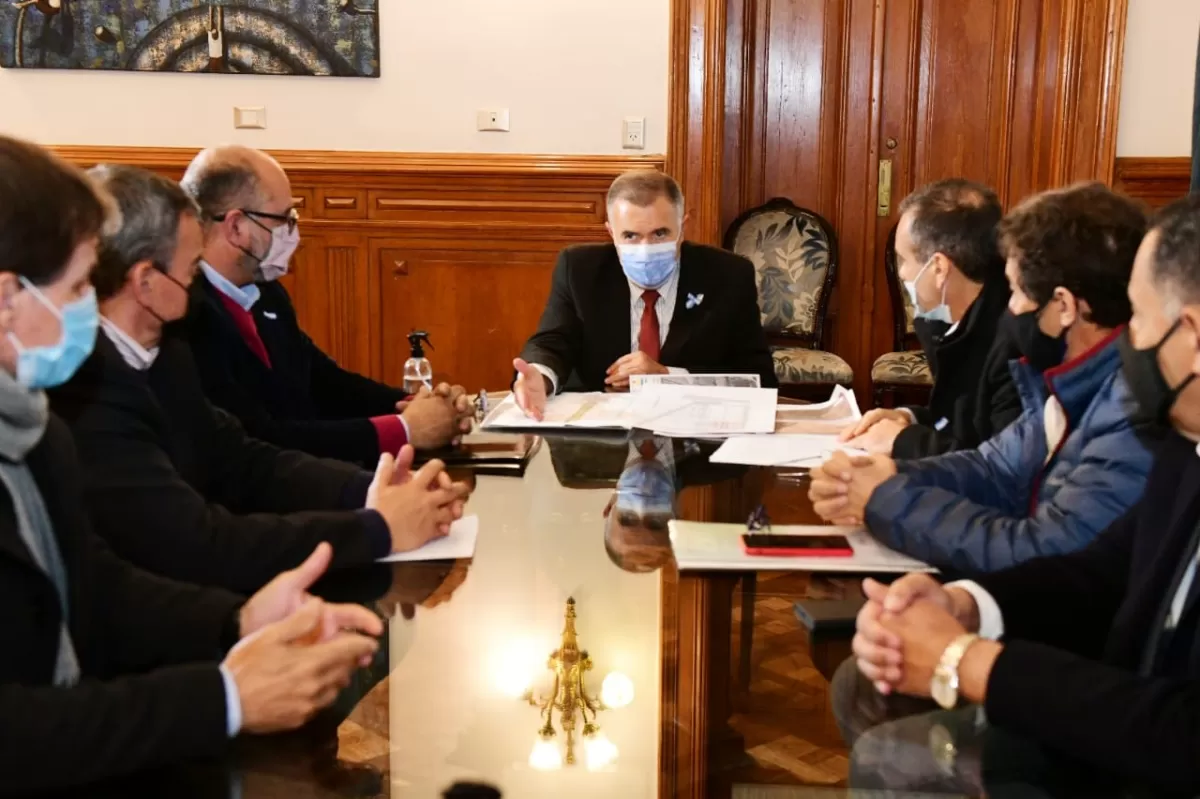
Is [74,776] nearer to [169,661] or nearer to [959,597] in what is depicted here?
[169,661]

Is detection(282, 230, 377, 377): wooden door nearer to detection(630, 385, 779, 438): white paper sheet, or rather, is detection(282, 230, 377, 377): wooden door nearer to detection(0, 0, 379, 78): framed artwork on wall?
detection(0, 0, 379, 78): framed artwork on wall

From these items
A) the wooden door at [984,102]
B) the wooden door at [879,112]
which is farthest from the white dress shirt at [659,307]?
the wooden door at [984,102]

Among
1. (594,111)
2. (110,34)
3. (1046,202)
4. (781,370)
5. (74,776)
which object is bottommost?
(781,370)

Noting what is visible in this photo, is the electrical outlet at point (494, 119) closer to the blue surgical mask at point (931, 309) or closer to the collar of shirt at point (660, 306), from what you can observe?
the collar of shirt at point (660, 306)

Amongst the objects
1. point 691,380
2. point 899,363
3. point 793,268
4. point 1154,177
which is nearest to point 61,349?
point 691,380

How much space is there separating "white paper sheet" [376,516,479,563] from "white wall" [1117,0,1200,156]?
4.09m

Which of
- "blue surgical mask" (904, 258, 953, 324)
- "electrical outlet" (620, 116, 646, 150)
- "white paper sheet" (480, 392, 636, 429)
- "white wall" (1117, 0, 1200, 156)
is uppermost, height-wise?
"white wall" (1117, 0, 1200, 156)

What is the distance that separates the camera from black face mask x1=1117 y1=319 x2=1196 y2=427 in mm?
1241

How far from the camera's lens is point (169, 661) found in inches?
48.7

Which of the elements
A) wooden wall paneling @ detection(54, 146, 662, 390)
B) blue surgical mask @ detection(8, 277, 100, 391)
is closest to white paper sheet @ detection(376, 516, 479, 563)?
blue surgical mask @ detection(8, 277, 100, 391)

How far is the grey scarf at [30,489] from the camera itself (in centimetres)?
108

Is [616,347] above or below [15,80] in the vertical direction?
below

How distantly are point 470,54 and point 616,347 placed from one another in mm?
2134

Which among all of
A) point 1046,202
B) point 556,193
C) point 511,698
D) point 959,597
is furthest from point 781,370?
point 511,698
